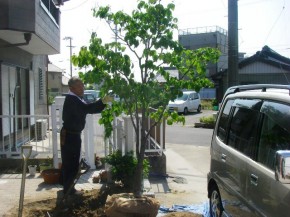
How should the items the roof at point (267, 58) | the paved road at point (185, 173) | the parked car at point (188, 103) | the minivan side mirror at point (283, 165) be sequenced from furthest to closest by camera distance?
the parked car at point (188, 103), the roof at point (267, 58), the paved road at point (185, 173), the minivan side mirror at point (283, 165)

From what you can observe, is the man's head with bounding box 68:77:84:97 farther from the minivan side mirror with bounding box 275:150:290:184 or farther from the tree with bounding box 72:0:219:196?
the minivan side mirror with bounding box 275:150:290:184

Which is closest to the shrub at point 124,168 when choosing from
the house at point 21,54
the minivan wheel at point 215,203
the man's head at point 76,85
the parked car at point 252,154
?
the man's head at point 76,85

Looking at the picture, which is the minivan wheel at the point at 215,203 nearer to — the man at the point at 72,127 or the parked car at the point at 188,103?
the man at the point at 72,127

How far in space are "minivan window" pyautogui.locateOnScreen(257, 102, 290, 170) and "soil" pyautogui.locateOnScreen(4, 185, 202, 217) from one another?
7.20 ft

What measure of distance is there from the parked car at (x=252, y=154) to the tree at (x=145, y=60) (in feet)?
2.04

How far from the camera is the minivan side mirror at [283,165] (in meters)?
2.33

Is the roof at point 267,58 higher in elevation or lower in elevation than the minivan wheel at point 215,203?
higher

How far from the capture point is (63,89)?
60.4m

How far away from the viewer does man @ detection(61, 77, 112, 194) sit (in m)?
5.40

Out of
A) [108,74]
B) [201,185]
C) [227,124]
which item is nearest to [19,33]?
[108,74]

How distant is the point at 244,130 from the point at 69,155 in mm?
2791

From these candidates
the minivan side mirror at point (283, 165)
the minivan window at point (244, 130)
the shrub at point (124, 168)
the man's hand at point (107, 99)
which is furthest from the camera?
the shrub at point (124, 168)

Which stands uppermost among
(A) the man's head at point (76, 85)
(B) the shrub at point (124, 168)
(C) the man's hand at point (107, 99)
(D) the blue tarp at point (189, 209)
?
(A) the man's head at point (76, 85)

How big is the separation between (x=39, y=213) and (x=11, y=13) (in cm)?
442
